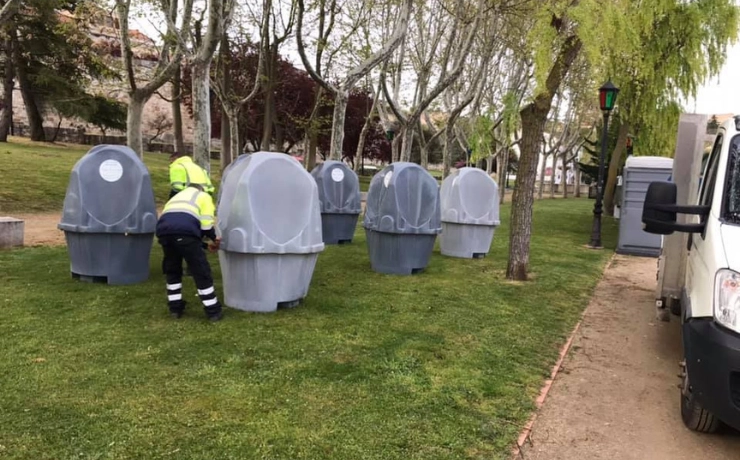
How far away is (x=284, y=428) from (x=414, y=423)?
890mm

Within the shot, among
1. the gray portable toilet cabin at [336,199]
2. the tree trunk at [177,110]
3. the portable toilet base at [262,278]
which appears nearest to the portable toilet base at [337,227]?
the gray portable toilet cabin at [336,199]

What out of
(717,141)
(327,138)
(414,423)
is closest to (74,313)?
(414,423)

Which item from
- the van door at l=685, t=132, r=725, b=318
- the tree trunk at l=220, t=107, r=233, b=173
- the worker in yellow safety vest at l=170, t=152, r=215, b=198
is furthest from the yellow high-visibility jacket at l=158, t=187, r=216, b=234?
the tree trunk at l=220, t=107, r=233, b=173

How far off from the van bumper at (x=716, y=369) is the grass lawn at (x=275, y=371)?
4.01 ft

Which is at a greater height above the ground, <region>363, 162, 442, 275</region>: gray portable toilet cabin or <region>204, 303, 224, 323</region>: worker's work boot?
<region>363, 162, 442, 275</region>: gray portable toilet cabin

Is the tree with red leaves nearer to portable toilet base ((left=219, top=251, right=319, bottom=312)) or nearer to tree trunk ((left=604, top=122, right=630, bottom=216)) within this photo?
tree trunk ((left=604, top=122, right=630, bottom=216))

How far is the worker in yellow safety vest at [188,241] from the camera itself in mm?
5734

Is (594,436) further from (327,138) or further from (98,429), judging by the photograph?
(327,138)

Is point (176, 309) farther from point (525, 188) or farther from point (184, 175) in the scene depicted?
point (525, 188)

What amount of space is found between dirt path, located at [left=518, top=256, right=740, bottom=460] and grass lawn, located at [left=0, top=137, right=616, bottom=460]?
0.24 m

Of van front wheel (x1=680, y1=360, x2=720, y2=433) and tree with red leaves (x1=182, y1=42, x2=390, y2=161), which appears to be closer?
van front wheel (x1=680, y1=360, x2=720, y2=433)

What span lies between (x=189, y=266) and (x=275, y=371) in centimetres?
176

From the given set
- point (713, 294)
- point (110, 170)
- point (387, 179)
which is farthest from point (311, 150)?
point (713, 294)

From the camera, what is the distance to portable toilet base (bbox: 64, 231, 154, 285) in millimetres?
7293
